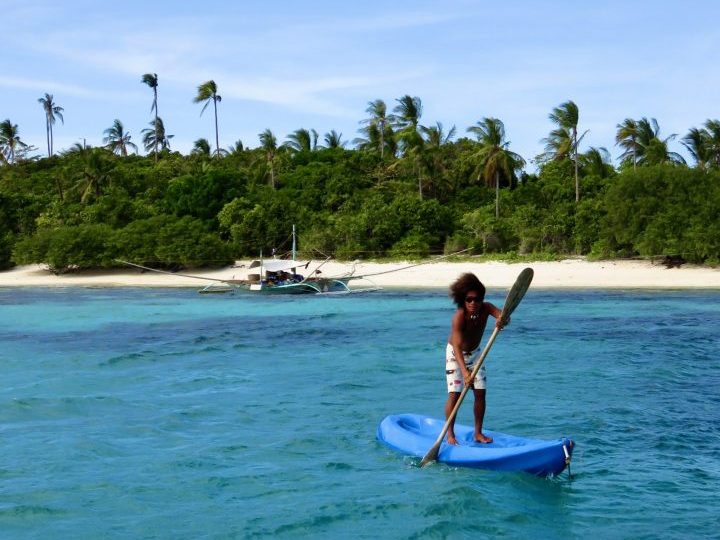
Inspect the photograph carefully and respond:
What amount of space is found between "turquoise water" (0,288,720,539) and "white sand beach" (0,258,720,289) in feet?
42.6

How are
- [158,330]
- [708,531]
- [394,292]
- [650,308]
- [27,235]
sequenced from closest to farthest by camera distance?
[708,531], [158,330], [650,308], [394,292], [27,235]

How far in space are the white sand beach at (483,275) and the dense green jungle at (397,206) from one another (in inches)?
33.5

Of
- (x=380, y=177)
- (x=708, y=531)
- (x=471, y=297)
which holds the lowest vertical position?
(x=708, y=531)

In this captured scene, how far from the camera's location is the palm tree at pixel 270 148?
191 ft

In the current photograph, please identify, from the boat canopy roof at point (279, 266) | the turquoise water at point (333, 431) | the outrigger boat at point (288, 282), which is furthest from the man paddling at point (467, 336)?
the boat canopy roof at point (279, 266)

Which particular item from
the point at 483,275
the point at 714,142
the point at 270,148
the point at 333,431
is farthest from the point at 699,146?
the point at 333,431

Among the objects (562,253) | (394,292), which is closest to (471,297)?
(394,292)

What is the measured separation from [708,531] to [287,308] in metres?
25.5

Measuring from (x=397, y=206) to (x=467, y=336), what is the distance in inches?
1537

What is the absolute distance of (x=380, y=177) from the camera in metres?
56.4

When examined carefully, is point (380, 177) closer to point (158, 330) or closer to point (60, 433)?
point (158, 330)

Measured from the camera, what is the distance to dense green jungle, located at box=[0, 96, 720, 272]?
131 ft

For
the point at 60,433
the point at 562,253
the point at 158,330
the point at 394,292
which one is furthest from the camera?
the point at 562,253

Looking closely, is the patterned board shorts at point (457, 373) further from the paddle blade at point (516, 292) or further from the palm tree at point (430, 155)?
the palm tree at point (430, 155)
